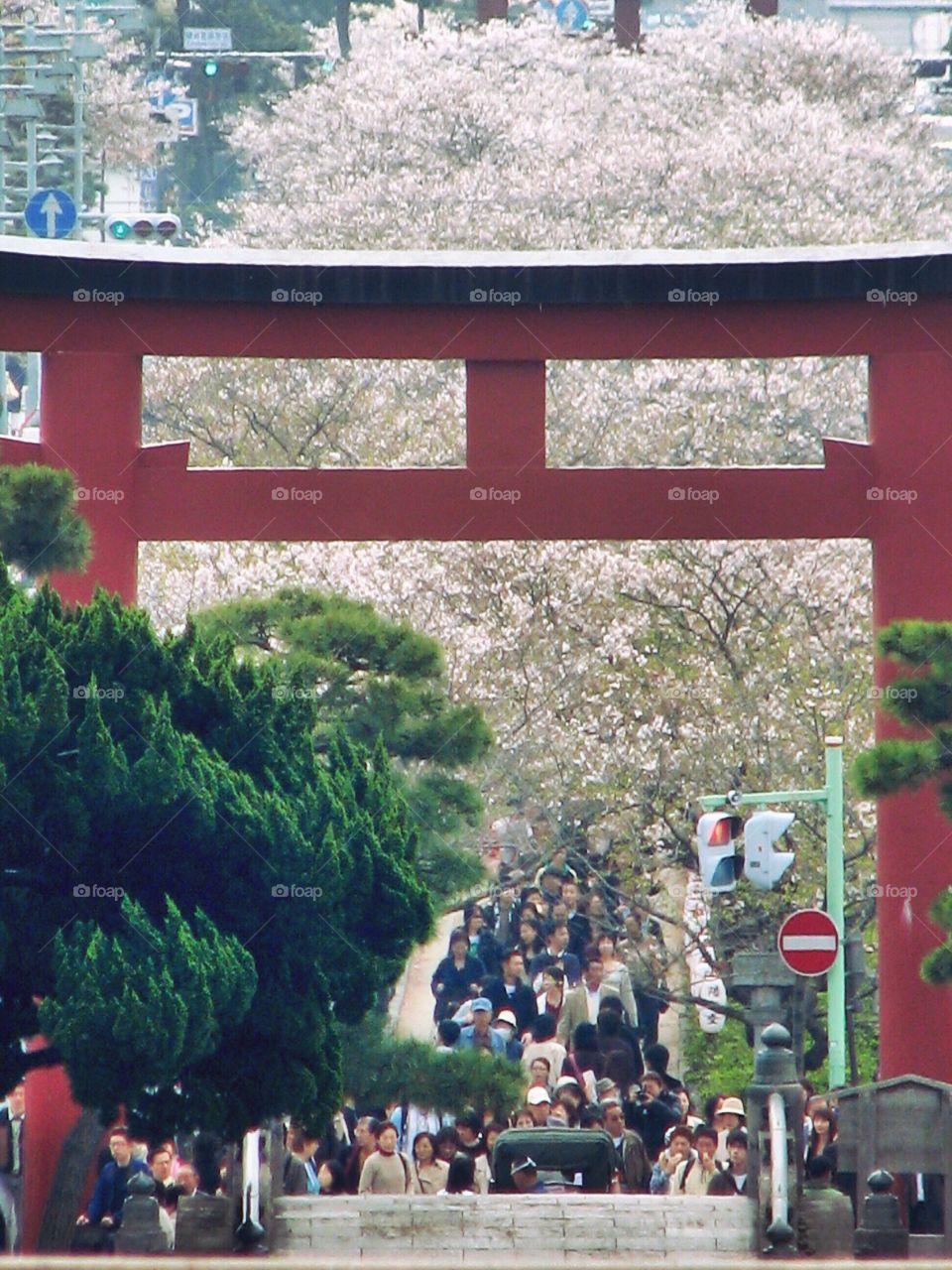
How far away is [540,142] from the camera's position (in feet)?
91.2

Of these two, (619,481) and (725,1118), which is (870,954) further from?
(619,481)

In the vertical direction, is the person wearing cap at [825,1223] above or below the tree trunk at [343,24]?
below

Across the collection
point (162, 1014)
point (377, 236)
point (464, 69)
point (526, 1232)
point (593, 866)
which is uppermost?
point (464, 69)

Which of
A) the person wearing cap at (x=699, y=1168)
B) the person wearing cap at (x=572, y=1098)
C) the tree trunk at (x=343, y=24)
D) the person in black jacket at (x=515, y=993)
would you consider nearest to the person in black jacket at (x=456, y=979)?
the person in black jacket at (x=515, y=993)

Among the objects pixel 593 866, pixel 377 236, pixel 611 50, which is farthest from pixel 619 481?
pixel 611 50

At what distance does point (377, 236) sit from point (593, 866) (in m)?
12.1

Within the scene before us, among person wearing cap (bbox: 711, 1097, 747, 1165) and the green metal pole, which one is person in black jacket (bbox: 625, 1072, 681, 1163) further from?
the green metal pole

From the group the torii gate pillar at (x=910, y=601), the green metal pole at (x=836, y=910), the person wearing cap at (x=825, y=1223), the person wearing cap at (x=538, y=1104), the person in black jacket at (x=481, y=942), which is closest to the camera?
the person wearing cap at (x=825, y=1223)

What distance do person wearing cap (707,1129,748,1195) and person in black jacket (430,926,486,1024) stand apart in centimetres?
370

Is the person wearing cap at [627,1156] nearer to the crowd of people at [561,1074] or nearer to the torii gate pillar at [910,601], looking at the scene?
the crowd of people at [561,1074]

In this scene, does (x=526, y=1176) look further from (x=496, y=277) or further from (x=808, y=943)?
(x=496, y=277)

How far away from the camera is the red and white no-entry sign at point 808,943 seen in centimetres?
1132

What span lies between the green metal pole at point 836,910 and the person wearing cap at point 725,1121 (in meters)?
0.58

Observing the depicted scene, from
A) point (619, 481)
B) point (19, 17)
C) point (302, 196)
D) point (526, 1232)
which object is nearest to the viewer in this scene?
point (526, 1232)
